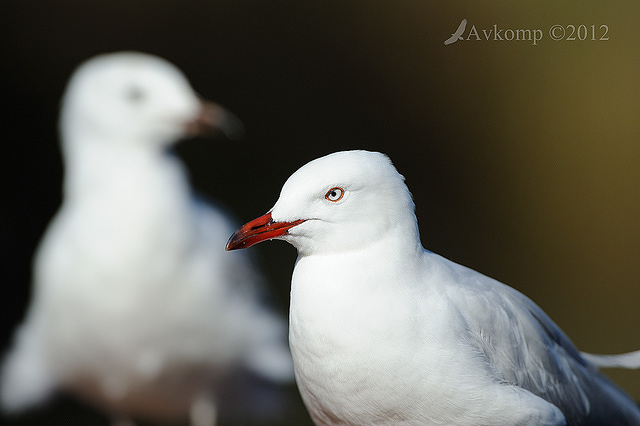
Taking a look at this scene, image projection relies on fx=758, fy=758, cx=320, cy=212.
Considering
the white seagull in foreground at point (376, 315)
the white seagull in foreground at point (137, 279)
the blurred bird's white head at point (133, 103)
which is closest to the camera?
the white seagull in foreground at point (376, 315)

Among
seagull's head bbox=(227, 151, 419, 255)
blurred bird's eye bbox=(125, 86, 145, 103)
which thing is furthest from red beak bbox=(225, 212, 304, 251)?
blurred bird's eye bbox=(125, 86, 145, 103)

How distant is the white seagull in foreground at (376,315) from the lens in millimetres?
959

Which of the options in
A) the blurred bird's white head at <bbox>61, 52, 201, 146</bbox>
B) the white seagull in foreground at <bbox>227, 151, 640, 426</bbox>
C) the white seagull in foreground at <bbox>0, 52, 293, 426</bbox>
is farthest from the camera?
the blurred bird's white head at <bbox>61, 52, 201, 146</bbox>

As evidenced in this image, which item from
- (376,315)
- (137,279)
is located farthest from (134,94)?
(376,315)

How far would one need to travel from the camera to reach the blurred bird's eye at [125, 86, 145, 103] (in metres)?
1.96

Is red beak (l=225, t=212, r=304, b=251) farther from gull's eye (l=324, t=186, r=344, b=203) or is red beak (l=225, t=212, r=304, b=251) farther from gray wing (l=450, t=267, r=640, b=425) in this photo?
gray wing (l=450, t=267, r=640, b=425)

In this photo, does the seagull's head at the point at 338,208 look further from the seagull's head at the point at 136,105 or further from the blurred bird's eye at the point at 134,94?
the blurred bird's eye at the point at 134,94

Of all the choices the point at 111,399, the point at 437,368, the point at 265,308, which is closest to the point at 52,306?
the point at 111,399

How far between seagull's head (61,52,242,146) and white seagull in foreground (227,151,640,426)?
0.93 m

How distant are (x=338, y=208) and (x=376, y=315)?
145mm

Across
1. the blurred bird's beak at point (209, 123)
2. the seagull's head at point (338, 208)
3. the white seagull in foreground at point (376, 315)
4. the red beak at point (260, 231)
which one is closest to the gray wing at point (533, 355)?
the white seagull in foreground at point (376, 315)

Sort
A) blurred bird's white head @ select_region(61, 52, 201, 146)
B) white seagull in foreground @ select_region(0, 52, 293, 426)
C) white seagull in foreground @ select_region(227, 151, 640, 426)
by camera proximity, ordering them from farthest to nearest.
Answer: blurred bird's white head @ select_region(61, 52, 201, 146) < white seagull in foreground @ select_region(0, 52, 293, 426) < white seagull in foreground @ select_region(227, 151, 640, 426)

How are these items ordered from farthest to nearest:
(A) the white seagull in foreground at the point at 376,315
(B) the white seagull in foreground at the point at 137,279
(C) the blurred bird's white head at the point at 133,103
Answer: (C) the blurred bird's white head at the point at 133,103
(B) the white seagull in foreground at the point at 137,279
(A) the white seagull in foreground at the point at 376,315

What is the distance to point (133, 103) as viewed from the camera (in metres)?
1.97
